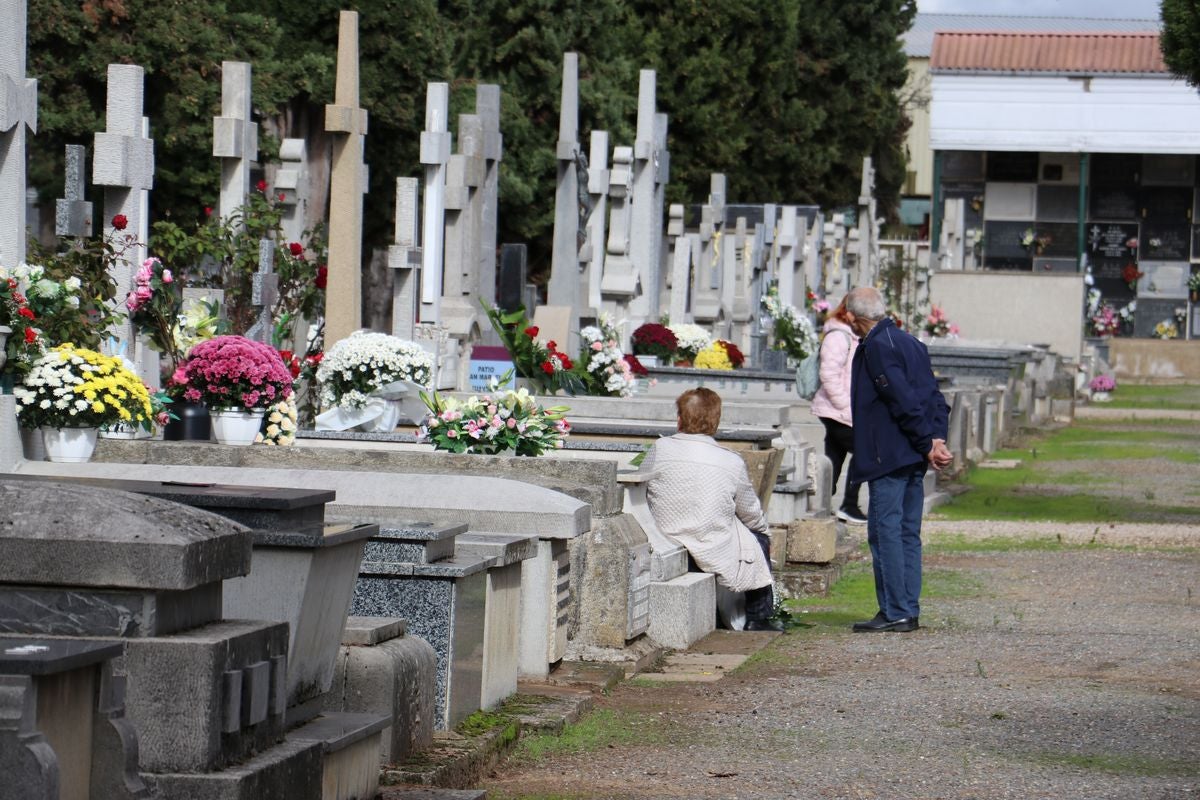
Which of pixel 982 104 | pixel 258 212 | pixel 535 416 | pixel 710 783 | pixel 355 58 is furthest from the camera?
pixel 982 104

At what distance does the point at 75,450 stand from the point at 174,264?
773 cm

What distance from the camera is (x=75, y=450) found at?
8.16 metres

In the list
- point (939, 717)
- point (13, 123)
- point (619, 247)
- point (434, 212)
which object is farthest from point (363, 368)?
point (619, 247)

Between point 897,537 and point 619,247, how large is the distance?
37.2 ft

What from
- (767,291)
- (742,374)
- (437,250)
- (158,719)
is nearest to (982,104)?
(767,291)

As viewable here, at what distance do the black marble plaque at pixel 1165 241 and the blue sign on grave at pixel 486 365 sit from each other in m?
38.9

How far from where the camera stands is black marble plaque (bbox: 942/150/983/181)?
170 feet

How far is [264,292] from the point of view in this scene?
48.7ft

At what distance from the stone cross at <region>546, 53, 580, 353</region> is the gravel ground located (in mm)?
8293

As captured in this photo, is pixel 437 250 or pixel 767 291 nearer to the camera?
pixel 437 250

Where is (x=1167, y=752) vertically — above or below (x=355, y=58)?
below

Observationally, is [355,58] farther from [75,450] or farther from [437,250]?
[75,450]

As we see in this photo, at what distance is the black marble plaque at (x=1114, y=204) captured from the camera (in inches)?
2029

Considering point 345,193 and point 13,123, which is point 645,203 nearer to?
point 345,193
